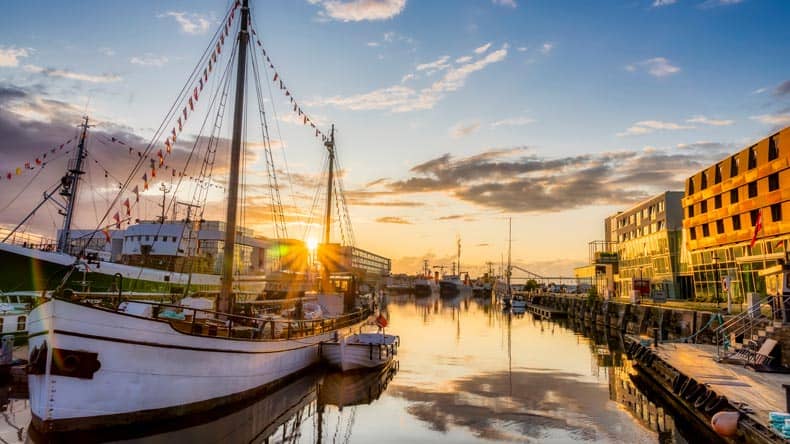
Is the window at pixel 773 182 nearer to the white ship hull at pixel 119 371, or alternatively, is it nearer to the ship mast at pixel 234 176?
the ship mast at pixel 234 176

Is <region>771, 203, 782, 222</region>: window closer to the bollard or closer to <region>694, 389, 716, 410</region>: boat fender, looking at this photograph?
<region>694, 389, 716, 410</region>: boat fender

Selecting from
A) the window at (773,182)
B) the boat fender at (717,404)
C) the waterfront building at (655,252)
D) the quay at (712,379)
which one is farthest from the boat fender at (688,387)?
the waterfront building at (655,252)

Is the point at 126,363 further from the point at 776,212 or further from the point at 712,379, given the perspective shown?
the point at 776,212

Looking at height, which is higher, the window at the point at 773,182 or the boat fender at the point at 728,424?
the window at the point at 773,182

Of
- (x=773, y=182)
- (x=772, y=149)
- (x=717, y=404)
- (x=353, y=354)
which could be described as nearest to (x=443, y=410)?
(x=353, y=354)

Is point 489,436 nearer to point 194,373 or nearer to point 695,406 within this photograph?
point 695,406

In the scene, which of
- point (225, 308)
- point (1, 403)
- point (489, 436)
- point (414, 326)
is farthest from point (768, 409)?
point (414, 326)

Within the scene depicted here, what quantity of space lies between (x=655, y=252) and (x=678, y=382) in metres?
58.9

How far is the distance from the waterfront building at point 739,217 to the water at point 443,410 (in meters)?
18.0

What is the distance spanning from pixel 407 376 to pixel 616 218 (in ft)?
257

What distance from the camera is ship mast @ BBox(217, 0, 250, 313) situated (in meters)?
22.5

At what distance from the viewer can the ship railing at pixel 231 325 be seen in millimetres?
17672

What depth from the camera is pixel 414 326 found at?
62719 millimetres

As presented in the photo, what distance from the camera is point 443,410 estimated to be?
805 inches
